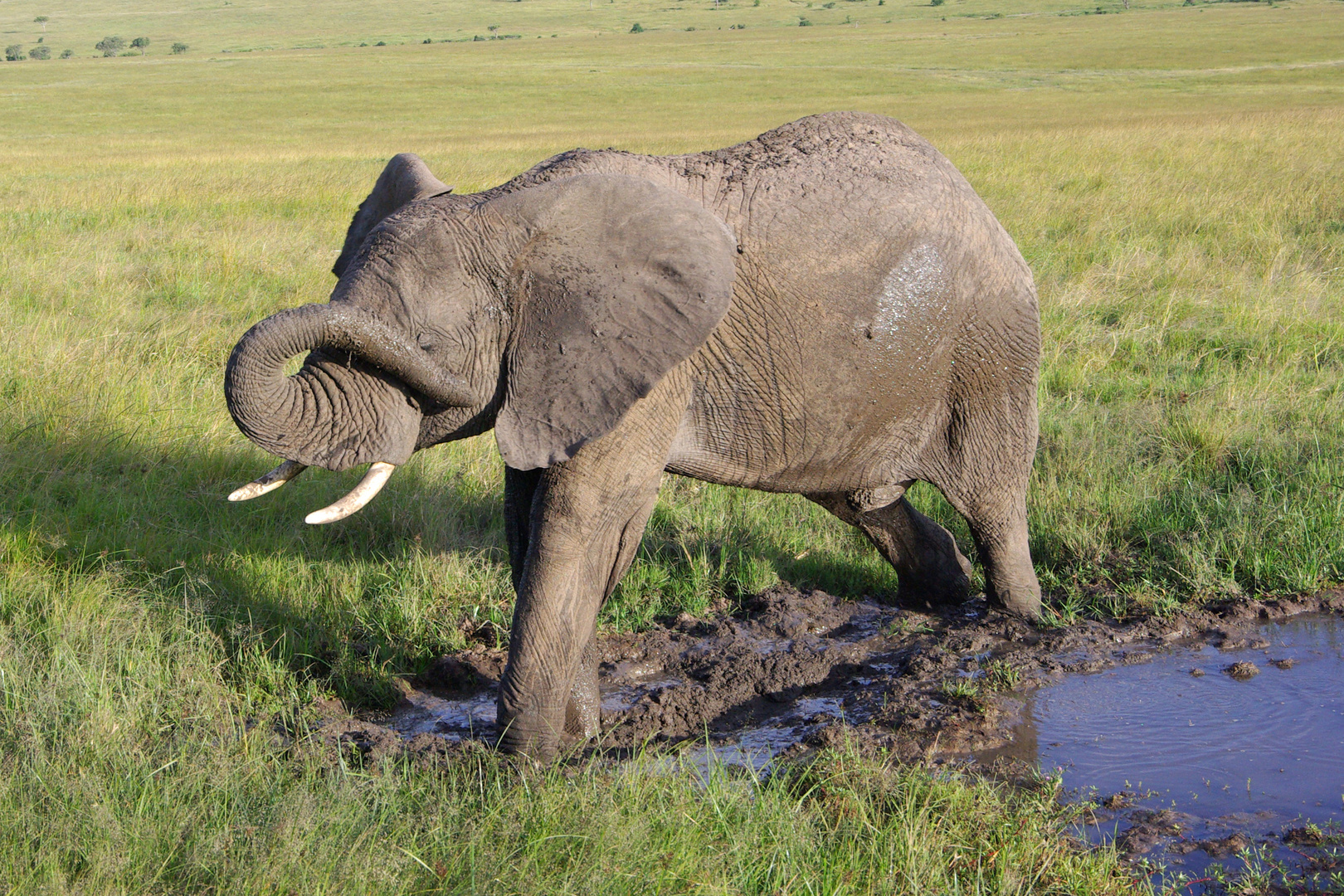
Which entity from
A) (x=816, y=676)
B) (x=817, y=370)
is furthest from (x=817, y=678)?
(x=817, y=370)

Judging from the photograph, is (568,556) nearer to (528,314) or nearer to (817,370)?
(528,314)

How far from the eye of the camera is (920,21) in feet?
379

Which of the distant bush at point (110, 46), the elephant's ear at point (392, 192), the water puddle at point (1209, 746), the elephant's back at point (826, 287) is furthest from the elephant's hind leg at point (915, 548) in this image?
the distant bush at point (110, 46)

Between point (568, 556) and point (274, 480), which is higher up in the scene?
point (274, 480)

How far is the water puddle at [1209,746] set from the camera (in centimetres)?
334

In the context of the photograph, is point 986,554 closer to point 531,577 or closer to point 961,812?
point 961,812

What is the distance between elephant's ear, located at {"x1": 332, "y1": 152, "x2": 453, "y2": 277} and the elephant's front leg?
3.97ft

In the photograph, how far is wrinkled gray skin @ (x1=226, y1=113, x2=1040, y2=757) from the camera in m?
3.53

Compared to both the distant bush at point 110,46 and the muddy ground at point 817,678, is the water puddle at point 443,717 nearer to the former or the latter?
the muddy ground at point 817,678

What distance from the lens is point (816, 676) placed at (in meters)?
4.67

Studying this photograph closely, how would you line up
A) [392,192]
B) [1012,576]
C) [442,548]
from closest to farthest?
[392,192]
[1012,576]
[442,548]

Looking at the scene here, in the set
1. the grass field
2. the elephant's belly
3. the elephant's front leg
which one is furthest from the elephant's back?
the grass field

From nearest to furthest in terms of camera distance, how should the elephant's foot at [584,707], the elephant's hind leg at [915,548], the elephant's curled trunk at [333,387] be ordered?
the elephant's curled trunk at [333,387]
the elephant's foot at [584,707]
the elephant's hind leg at [915,548]

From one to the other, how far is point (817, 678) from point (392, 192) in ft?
Answer: 8.26
